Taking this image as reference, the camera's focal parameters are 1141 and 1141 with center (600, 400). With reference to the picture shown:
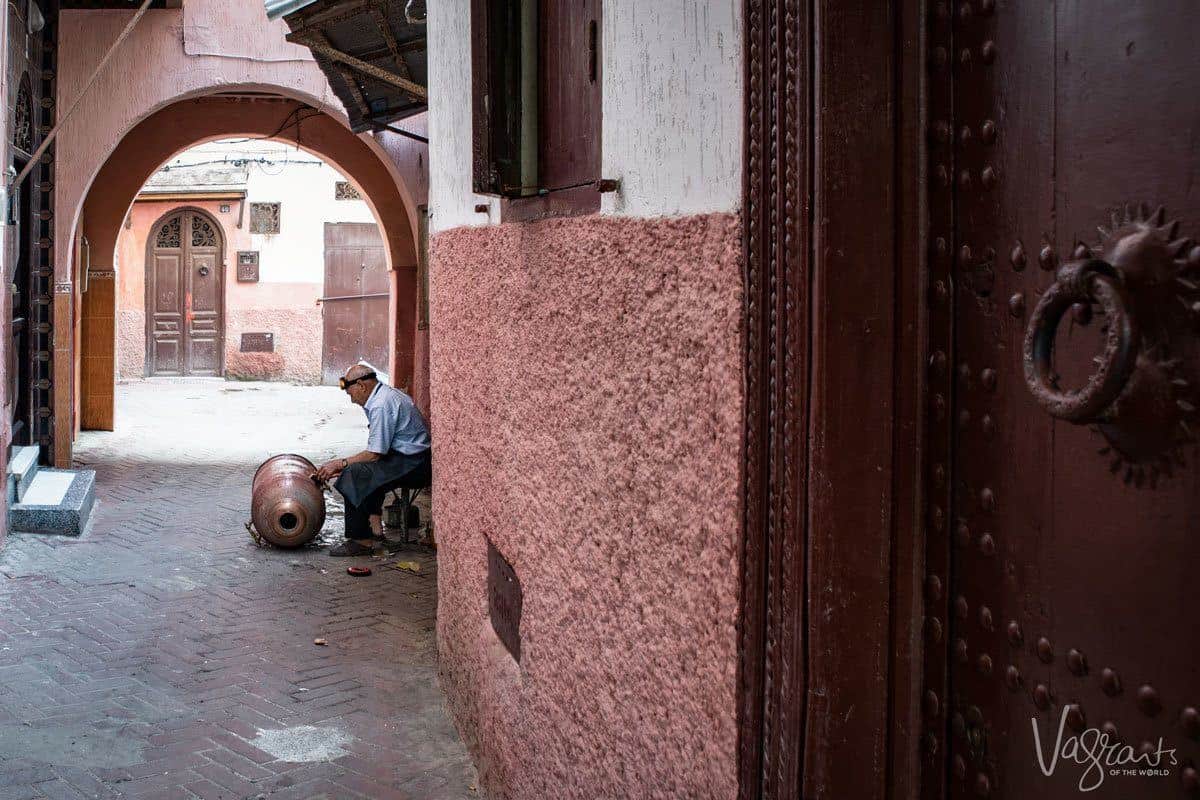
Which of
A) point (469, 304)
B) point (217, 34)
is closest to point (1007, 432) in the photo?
point (469, 304)

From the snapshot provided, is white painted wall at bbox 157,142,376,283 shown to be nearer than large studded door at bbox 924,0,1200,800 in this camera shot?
No

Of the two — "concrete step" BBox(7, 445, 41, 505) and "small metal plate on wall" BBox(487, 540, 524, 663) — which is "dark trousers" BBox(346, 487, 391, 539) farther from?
"small metal plate on wall" BBox(487, 540, 524, 663)

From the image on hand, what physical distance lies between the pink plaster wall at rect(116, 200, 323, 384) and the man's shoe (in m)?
16.2

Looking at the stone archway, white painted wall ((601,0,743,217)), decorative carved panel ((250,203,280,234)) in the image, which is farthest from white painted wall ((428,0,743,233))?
decorative carved panel ((250,203,280,234))

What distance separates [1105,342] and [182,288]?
987 inches

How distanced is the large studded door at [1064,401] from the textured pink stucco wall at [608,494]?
1.41 ft

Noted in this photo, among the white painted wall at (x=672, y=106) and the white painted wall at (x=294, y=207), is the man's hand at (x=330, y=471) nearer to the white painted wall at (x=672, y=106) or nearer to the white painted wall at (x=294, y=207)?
the white painted wall at (x=672, y=106)

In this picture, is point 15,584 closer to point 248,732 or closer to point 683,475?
point 248,732

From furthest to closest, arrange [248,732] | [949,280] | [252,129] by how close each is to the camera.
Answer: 1. [252,129]
2. [248,732]
3. [949,280]

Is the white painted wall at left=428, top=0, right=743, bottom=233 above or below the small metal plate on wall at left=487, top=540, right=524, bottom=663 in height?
above

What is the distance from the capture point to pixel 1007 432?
1.52 meters

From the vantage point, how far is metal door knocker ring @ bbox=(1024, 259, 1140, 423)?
1237 millimetres

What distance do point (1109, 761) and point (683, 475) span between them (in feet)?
3.28

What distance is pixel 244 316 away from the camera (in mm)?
23969
